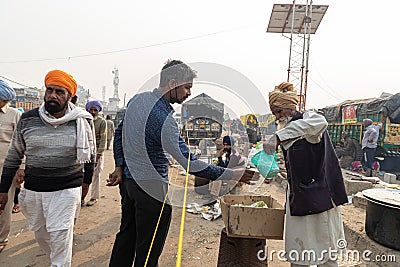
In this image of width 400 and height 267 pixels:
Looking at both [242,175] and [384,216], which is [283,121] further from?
[384,216]

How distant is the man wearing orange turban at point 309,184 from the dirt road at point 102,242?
56.5 inches

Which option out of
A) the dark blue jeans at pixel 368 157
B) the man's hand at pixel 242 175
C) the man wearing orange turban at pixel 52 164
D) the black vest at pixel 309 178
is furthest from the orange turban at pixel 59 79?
the dark blue jeans at pixel 368 157

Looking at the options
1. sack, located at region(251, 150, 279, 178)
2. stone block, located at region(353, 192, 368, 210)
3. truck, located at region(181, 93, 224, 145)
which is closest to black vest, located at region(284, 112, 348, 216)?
sack, located at region(251, 150, 279, 178)

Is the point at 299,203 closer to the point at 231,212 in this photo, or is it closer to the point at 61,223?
the point at 231,212

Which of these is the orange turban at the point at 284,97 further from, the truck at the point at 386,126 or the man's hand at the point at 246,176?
the truck at the point at 386,126

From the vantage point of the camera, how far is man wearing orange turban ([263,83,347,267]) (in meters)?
1.88

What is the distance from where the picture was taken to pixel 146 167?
6.94 ft

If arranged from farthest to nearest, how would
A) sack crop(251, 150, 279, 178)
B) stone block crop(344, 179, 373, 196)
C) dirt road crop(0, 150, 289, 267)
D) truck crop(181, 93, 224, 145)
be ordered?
1. truck crop(181, 93, 224, 145)
2. stone block crop(344, 179, 373, 196)
3. dirt road crop(0, 150, 289, 267)
4. sack crop(251, 150, 279, 178)

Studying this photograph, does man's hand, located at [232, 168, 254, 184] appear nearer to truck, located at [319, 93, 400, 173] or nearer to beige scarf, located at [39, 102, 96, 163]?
beige scarf, located at [39, 102, 96, 163]

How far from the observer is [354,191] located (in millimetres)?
5340

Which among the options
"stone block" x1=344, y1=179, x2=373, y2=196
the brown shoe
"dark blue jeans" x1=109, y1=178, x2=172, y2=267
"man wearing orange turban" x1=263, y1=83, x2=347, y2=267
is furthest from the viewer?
"stone block" x1=344, y1=179, x2=373, y2=196

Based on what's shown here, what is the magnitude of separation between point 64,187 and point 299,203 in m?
1.76

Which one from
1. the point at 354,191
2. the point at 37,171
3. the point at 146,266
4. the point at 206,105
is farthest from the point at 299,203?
the point at 206,105

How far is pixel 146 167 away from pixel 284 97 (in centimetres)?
114
